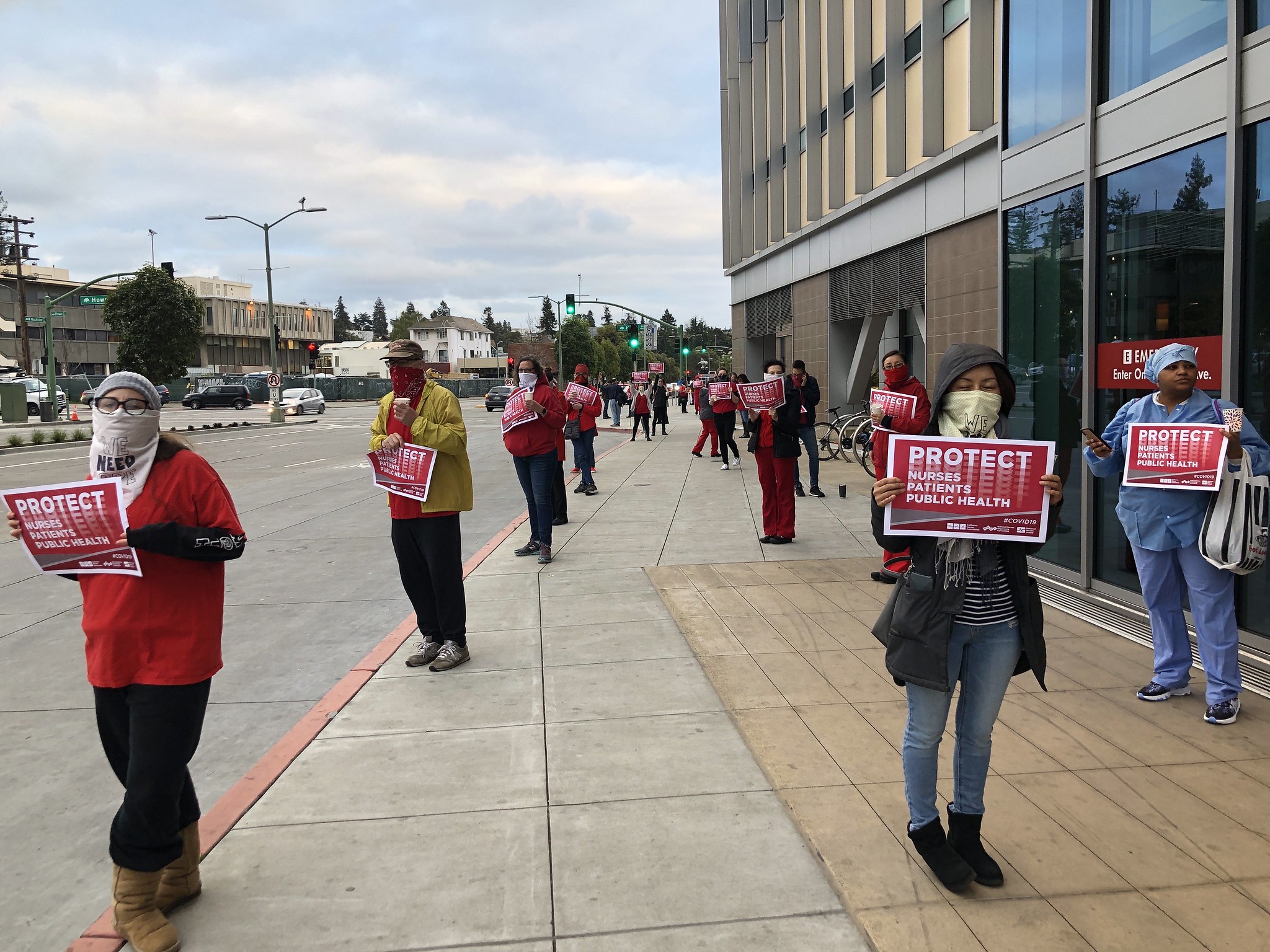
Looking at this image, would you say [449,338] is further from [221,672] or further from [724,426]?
[221,672]

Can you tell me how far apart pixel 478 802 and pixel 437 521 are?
2167 millimetres

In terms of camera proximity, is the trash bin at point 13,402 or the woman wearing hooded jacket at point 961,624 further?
the trash bin at point 13,402

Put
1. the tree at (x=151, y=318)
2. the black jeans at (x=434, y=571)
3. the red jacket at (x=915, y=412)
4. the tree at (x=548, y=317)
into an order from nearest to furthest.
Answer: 1. the black jeans at (x=434, y=571)
2. the red jacket at (x=915, y=412)
3. the tree at (x=151, y=318)
4. the tree at (x=548, y=317)

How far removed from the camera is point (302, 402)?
53.7 metres

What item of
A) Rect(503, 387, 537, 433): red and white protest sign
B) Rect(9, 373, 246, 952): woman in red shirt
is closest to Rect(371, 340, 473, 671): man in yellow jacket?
Rect(9, 373, 246, 952): woman in red shirt

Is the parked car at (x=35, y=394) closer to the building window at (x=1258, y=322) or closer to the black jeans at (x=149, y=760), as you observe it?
the black jeans at (x=149, y=760)

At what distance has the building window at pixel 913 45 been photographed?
16.5 meters

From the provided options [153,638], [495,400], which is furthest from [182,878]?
[495,400]

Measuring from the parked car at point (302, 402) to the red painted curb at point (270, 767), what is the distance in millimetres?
46482

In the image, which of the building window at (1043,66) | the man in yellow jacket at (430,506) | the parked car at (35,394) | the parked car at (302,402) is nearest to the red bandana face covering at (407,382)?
the man in yellow jacket at (430,506)

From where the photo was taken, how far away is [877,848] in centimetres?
371

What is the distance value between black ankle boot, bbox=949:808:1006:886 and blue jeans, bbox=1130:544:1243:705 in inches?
89.4

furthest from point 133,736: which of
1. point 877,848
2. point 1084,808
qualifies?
point 1084,808

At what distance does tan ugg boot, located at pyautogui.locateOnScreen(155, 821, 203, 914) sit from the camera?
3350 mm
